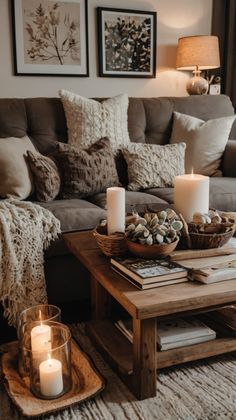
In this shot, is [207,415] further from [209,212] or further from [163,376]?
[209,212]

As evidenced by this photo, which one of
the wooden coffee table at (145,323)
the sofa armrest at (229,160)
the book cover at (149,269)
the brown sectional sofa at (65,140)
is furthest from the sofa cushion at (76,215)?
the sofa armrest at (229,160)

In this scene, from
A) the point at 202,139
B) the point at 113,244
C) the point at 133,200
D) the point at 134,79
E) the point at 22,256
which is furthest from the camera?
the point at 134,79

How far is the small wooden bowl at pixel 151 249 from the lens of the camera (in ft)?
4.58

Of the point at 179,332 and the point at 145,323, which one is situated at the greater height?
the point at 145,323

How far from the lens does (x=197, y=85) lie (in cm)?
331

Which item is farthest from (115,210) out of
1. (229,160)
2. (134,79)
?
(134,79)

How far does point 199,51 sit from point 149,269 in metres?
2.32

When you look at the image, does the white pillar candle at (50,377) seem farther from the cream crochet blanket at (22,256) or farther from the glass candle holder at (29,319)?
the cream crochet blanket at (22,256)

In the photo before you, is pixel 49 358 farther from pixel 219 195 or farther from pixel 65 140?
pixel 65 140

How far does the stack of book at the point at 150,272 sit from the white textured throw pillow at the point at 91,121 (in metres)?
1.24

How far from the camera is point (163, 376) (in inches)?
58.4

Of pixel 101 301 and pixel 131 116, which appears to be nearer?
pixel 101 301

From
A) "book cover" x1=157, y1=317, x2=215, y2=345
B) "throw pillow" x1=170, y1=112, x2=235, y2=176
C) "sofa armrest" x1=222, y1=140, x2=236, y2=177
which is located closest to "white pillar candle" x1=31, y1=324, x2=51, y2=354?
"book cover" x1=157, y1=317, x2=215, y2=345

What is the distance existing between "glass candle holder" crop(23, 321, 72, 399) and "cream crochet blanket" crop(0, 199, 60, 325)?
35cm
